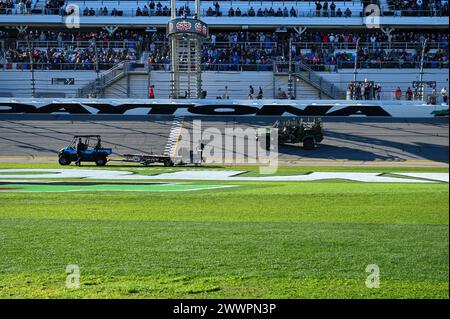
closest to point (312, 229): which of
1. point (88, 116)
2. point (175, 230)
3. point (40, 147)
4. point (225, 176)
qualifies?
point (175, 230)

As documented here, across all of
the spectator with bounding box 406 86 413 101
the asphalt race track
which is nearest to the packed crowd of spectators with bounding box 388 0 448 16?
the spectator with bounding box 406 86 413 101

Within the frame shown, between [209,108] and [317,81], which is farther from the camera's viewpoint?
[317,81]

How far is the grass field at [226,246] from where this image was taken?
566cm

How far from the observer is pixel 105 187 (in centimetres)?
1402

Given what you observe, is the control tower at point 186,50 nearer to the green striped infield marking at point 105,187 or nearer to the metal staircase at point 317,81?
the metal staircase at point 317,81

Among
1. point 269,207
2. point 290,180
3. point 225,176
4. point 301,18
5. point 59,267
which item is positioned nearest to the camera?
point 59,267

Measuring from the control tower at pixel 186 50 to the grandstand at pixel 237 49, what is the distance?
1556 millimetres

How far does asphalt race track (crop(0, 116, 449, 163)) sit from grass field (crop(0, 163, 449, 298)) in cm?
1438

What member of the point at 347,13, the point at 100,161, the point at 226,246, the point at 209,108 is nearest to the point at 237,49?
the point at 347,13

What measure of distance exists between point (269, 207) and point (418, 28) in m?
38.9

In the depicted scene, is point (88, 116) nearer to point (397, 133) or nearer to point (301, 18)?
point (397, 133)

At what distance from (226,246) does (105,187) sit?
23.8 ft

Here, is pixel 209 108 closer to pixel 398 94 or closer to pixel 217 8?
pixel 398 94

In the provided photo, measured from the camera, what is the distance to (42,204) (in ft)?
35.8
